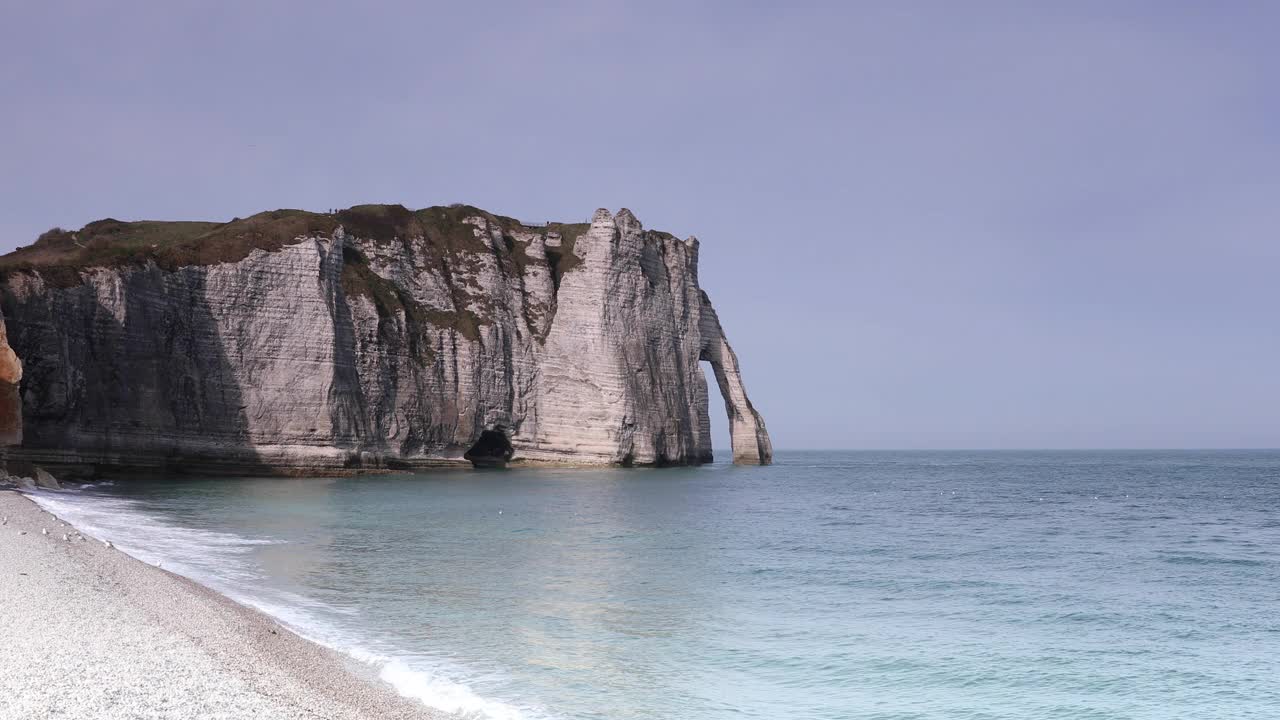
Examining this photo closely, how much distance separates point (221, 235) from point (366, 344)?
10.3 meters

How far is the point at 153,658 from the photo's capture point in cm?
884

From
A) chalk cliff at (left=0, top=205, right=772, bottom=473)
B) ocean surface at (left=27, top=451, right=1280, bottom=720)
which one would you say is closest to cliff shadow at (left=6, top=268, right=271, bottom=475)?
chalk cliff at (left=0, top=205, right=772, bottom=473)

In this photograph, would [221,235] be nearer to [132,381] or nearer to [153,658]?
[132,381]

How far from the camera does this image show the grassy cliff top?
46.7m

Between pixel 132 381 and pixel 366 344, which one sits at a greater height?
pixel 366 344

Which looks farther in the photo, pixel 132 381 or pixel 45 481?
pixel 132 381

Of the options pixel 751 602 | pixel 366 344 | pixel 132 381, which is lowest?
pixel 751 602

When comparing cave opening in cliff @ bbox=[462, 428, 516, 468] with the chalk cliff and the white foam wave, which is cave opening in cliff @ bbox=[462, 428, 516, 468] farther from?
the white foam wave

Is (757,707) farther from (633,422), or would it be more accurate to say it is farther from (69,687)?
(633,422)

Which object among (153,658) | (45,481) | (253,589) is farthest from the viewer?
(45,481)

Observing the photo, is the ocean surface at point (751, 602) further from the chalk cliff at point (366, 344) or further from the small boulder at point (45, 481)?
the chalk cliff at point (366, 344)

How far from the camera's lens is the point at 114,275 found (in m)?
46.2

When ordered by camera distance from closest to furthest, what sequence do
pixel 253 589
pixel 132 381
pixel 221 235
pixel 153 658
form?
pixel 153 658 < pixel 253 589 < pixel 132 381 < pixel 221 235

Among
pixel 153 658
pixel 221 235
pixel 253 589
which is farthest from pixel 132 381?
pixel 153 658
